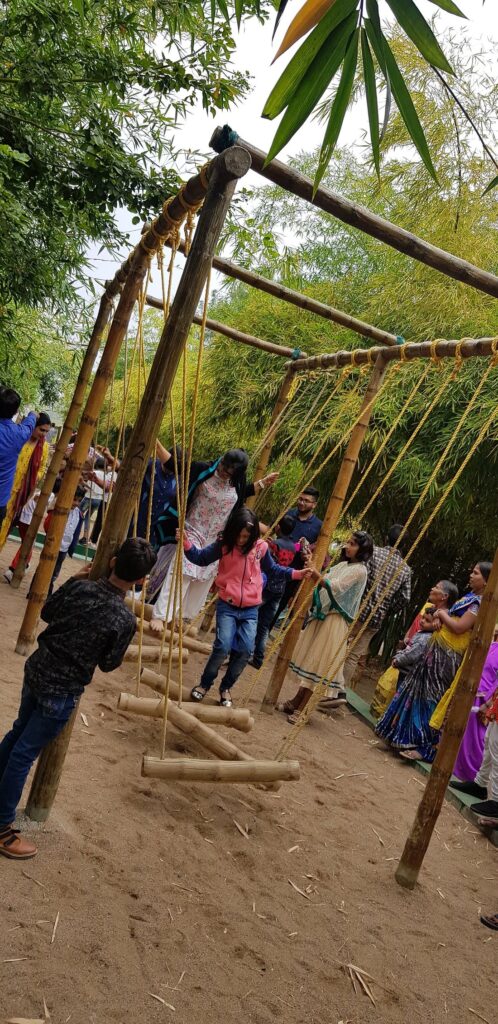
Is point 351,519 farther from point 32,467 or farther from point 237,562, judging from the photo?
point 237,562

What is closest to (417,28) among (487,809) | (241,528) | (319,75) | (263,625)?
(319,75)

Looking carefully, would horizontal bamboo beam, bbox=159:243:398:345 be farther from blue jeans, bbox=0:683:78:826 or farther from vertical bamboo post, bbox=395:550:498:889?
blue jeans, bbox=0:683:78:826

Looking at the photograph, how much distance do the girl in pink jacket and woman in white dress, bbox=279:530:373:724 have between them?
114 cm

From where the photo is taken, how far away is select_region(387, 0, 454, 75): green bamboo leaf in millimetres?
1178

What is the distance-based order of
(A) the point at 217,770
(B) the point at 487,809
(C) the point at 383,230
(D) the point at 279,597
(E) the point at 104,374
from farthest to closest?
(D) the point at 279,597, (B) the point at 487,809, (E) the point at 104,374, (A) the point at 217,770, (C) the point at 383,230

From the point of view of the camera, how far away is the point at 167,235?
3.34m

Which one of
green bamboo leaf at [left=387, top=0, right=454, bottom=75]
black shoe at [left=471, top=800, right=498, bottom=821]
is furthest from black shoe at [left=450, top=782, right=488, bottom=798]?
green bamboo leaf at [left=387, top=0, right=454, bottom=75]

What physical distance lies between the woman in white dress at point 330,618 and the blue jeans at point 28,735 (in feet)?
11.4

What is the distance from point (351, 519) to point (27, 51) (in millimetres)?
6403

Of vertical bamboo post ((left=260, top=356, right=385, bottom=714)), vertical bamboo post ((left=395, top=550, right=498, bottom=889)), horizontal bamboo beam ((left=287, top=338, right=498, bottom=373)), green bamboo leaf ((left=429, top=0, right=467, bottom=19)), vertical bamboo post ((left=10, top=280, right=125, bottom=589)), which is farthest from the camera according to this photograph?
vertical bamboo post ((left=10, top=280, right=125, bottom=589))

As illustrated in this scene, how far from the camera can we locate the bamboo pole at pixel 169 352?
2.62 m

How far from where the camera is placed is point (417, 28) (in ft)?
3.91

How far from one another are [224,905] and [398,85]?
267cm

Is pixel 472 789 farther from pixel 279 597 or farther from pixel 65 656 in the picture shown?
pixel 65 656
